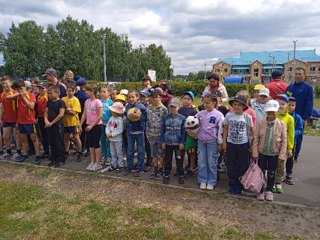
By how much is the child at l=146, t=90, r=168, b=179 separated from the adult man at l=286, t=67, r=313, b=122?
8.64 ft

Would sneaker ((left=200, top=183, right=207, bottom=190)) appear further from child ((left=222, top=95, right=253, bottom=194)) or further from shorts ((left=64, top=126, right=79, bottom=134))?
shorts ((left=64, top=126, right=79, bottom=134))

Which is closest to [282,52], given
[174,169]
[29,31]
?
[29,31]

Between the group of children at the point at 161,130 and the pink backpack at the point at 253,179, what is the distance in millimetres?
114

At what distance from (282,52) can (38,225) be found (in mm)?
93925

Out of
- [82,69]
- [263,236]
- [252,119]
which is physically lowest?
[263,236]

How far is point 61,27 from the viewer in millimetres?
53750

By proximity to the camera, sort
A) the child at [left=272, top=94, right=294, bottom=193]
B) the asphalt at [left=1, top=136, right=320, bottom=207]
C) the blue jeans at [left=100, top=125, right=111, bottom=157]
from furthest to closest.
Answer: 1. the blue jeans at [left=100, top=125, right=111, bottom=157]
2. the child at [left=272, top=94, right=294, bottom=193]
3. the asphalt at [left=1, top=136, right=320, bottom=207]

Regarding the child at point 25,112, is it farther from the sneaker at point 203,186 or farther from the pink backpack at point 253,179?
the pink backpack at point 253,179

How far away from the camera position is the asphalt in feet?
15.2

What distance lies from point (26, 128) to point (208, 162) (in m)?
A: 4.04

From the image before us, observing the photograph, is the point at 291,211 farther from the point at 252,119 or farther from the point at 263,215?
the point at 252,119

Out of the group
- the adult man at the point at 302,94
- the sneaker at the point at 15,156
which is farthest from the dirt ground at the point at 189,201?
the adult man at the point at 302,94

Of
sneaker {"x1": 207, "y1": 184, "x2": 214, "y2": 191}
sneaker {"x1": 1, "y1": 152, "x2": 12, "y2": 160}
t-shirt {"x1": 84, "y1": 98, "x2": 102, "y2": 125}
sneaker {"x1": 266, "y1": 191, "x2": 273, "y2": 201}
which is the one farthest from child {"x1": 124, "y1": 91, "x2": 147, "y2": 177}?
sneaker {"x1": 1, "y1": 152, "x2": 12, "y2": 160}

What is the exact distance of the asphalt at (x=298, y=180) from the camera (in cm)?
462
